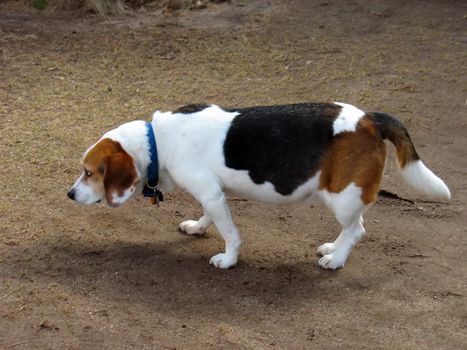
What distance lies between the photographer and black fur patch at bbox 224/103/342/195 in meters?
4.70

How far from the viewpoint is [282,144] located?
472 centimetres

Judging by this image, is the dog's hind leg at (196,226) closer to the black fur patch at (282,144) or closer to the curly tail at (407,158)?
the black fur patch at (282,144)

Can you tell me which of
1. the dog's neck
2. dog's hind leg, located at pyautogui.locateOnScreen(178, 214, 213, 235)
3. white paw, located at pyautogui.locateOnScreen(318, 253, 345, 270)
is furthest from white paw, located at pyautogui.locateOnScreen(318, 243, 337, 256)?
the dog's neck

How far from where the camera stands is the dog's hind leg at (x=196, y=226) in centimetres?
531

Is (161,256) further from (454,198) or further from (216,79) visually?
(216,79)

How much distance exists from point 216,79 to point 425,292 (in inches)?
166

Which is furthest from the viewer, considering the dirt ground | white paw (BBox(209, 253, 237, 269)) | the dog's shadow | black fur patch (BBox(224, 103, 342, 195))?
white paw (BBox(209, 253, 237, 269))

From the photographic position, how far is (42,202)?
5.67m

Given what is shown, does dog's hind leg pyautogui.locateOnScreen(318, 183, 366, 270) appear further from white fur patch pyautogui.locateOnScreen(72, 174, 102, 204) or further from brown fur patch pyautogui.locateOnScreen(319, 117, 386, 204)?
white fur patch pyautogui.locateOnScreen(72, 174, 102, 204)

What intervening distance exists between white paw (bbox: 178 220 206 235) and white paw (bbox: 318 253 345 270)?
88 centimetres

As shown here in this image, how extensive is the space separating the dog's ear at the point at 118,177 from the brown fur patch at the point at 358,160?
1169 mm

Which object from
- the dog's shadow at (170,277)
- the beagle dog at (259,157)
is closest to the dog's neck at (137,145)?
the beagle dog at (259,157)

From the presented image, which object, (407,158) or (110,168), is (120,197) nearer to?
(110,168)

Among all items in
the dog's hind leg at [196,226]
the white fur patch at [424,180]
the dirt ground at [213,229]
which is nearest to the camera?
the dirt ground at [213,229]
